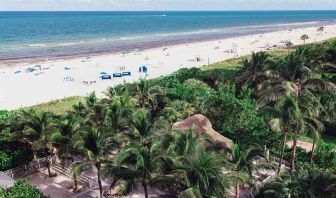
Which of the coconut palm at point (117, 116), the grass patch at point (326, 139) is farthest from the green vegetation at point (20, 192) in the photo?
the grass patch at point (326, 139)

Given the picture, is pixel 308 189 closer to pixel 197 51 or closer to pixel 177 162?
pixel 177 162

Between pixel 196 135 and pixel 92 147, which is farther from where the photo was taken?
pixel 196 135

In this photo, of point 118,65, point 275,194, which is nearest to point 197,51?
point 118,65

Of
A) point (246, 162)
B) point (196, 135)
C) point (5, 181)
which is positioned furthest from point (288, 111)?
point (5, 181)

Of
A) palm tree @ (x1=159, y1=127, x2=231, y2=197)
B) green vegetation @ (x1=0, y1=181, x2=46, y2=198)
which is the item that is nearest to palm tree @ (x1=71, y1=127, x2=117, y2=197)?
green vegetation @ (x1=0, y1=181, x2=46, y2=198)

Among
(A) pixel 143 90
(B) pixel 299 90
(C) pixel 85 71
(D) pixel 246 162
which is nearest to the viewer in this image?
(D) pixel 246 162

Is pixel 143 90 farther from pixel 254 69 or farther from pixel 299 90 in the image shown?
pixel 299 90
